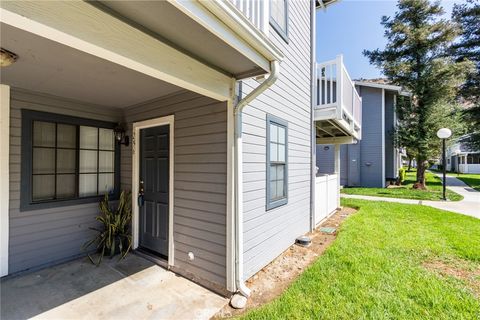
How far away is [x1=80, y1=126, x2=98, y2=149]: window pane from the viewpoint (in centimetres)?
376

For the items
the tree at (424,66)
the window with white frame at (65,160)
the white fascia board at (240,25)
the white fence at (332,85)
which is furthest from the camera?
the tree at (424,66)

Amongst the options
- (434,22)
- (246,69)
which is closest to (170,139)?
(246,69)

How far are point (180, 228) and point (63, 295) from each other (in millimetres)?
1450

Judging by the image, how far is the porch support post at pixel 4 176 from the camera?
114 inches

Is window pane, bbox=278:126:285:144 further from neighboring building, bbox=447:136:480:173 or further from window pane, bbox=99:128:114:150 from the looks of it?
neighboring building, bbox=447:136:480:173

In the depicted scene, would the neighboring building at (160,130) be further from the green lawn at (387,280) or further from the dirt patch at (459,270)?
the dirt patch at (459,270)

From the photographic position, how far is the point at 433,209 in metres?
6.91

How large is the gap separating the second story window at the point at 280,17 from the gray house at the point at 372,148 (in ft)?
33.4

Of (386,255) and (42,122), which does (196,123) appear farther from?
(386,255)

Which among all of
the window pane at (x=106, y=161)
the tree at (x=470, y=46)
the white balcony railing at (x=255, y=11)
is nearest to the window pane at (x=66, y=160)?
the window pane at (x=106, y=161)

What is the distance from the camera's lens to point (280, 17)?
396cm

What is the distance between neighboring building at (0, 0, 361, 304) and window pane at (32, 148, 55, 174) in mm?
14

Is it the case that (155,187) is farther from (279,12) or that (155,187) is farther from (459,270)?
(459,270)

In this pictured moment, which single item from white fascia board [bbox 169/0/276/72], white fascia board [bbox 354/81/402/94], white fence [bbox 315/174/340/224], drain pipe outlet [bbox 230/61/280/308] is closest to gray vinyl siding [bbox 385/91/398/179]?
white fascia board [bbox 354/81/402/94]
